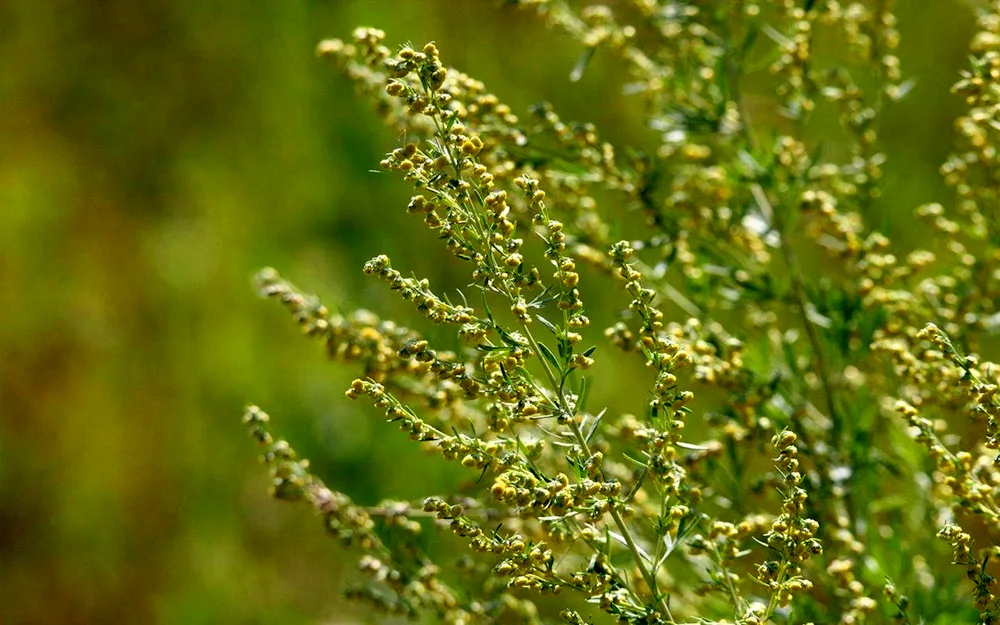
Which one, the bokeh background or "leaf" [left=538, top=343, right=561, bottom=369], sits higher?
the bokeh background

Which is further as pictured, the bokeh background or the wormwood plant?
the bokeh background

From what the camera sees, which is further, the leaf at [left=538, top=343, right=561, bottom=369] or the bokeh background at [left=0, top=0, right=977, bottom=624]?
the bokeh background at [left=0, top=0, right=977, bottom=624]

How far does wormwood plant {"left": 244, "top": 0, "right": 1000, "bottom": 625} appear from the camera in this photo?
568mm

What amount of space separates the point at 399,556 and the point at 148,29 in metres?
2.03

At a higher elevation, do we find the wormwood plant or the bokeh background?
the bokeh background

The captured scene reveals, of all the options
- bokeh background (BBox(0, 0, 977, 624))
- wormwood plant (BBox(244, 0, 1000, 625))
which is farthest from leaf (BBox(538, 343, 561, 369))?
bokeh background (BBox(0, 0, 977, 624))

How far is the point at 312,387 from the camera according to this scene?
80.3 inches

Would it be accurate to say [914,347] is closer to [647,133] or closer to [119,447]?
[647,133]

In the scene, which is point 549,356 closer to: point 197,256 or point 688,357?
point 688,357

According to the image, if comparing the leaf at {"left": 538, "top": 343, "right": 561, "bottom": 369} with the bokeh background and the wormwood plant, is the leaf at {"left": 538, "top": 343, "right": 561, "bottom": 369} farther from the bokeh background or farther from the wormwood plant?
the bokeh background

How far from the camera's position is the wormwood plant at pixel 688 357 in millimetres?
568

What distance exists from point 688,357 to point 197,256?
1.94 meters

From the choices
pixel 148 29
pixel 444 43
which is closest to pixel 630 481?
pixel 444 43

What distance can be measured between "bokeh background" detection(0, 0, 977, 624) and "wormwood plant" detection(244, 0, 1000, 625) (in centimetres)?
106
